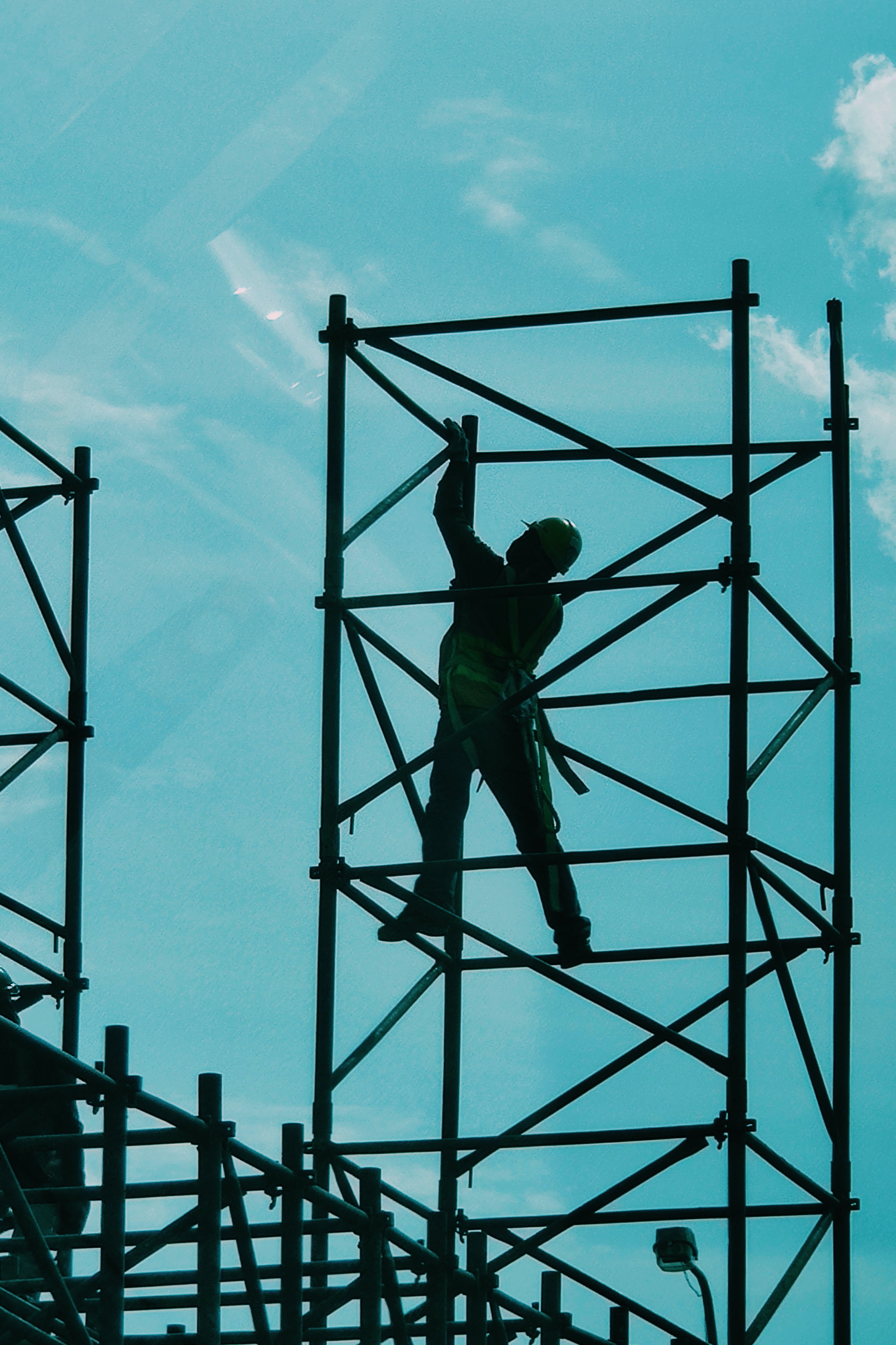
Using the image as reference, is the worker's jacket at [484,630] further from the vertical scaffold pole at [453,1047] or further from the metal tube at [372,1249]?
the metal tube at [372,1249]

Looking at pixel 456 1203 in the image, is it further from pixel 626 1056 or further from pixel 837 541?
pixel 837 541

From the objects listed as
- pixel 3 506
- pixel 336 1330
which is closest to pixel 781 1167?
pixel 336 1330

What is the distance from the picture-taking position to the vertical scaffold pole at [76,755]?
49.6 feet

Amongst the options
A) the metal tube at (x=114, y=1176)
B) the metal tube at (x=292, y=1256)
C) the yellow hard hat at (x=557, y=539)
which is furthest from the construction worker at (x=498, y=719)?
the metal tube at (x=114, y=1176)

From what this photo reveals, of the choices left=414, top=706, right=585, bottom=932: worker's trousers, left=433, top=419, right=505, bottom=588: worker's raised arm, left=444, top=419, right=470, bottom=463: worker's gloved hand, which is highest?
left=444, top=419, right=470, bottom=463: worker's gloved hand

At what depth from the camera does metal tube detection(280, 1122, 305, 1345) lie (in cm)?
1045

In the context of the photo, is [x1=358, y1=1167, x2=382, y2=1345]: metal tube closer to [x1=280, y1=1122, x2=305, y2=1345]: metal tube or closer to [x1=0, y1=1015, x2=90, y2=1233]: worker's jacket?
[x1=280, y1=1122, x2=305, y2=1345]: metal tube

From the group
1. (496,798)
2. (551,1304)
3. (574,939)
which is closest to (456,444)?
(496,798)

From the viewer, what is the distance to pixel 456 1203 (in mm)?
12766

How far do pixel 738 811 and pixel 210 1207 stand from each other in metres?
3.53

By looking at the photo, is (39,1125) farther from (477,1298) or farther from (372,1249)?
(477,1298)

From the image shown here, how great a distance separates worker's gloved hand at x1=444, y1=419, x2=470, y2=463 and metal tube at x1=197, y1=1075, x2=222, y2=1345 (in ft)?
15.3

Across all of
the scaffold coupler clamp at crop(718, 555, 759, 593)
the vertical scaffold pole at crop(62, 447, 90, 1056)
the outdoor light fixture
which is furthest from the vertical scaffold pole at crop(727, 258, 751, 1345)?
the vertical scaffold pole at crop(62, 447, 90, 1056)

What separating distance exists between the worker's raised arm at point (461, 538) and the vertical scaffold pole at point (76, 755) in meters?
3.20
